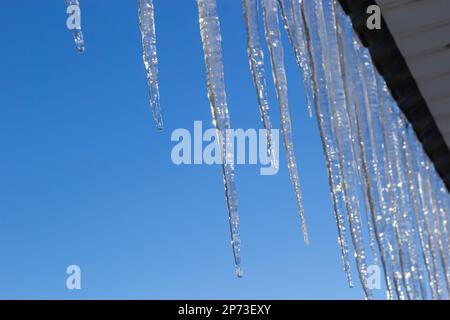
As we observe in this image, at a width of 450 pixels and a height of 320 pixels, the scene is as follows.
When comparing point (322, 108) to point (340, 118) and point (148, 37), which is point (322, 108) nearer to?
point (340, 118)

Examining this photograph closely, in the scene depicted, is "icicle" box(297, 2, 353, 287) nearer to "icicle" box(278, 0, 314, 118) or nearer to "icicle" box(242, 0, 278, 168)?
"icicle" box(278, 0, 314, 118)

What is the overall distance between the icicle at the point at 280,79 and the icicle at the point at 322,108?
11cm

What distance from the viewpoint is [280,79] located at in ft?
7.48

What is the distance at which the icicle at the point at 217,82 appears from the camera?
6.28 feet

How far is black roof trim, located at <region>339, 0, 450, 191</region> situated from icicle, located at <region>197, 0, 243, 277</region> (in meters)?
0.52

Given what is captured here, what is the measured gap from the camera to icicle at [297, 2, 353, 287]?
229 centimetres

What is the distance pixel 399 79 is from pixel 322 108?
16.4 inches

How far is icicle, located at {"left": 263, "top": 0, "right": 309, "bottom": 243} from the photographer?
7.23ft

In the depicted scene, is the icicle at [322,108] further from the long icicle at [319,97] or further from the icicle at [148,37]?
the icicle at [148,37]

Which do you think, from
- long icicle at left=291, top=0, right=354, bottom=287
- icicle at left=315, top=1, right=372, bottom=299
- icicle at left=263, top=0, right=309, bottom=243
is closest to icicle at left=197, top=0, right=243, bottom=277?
icicle at left=263, top=0, right=309, bottom=243

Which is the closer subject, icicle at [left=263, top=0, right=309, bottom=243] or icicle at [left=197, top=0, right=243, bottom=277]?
icicle at [left=197, top=0, right=243, bottom=277]

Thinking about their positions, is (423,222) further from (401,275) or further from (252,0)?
(252,0)

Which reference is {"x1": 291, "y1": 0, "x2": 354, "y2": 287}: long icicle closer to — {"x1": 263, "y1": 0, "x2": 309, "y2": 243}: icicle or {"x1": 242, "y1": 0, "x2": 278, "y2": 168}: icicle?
{"x1": 263, "y1": 0, "x2": 309, "y2": 243}: icicle
